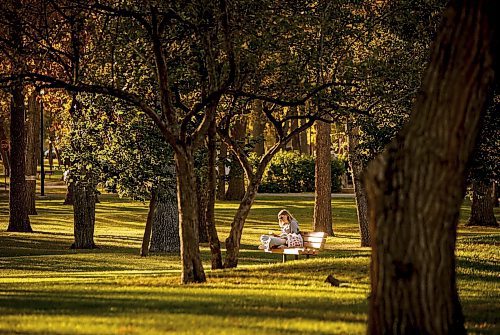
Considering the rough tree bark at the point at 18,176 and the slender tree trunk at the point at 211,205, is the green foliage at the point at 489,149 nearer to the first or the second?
the slender tree trunk at the point at 211,205

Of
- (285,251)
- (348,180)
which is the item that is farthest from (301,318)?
(348,180)

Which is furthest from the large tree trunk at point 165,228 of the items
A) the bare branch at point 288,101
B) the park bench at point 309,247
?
the bare branch at point 288,101

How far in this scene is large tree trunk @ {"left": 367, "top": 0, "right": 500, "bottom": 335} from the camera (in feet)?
29.4

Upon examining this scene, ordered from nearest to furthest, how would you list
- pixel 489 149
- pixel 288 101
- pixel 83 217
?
pixel 288 101, pixel 489 149, pixel 83 217

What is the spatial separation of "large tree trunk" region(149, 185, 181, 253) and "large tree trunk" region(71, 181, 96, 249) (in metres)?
2.15

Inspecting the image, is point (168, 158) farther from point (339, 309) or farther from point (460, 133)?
point (460, 133)

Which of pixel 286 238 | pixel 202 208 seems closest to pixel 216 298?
pixel 286 238

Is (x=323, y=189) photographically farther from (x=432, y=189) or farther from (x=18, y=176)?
(x=432, y=189)

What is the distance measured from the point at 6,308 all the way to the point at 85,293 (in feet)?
6.47

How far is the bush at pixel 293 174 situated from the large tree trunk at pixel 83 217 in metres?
27.9

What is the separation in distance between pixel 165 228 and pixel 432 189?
932 inches

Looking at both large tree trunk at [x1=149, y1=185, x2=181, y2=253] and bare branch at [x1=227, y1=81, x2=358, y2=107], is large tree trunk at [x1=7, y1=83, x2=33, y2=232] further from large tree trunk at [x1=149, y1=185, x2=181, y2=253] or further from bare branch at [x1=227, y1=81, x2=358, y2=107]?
bare branch at [x1=227, y1=81, x2=358, y2=107]

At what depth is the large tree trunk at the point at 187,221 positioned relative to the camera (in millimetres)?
16281

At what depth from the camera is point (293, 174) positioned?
6309cm
